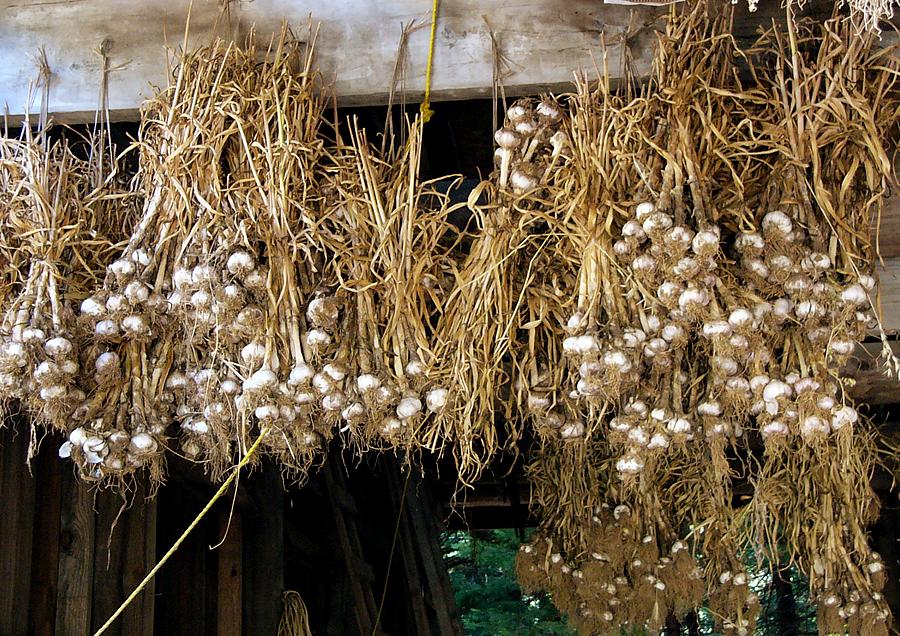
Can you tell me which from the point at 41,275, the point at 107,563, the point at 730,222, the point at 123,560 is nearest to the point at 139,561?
the point at 123,560

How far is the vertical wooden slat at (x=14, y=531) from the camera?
6.40 feet

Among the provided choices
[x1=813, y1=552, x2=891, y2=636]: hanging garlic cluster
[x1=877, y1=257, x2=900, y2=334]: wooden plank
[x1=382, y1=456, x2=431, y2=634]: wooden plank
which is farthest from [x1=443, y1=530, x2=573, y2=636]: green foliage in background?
[x1=877, y1=257, x2=900, y2=334]: wooden plank

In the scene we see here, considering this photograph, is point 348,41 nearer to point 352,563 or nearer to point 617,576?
point 617,576

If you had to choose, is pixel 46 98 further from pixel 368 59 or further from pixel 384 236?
pixel 384 236

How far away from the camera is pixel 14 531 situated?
2.00 metres

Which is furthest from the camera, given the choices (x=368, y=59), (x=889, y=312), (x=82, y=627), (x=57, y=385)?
(x=82, y=627)

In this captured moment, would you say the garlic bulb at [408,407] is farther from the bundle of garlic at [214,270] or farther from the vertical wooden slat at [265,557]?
the vertical wooden slat at [265,557]

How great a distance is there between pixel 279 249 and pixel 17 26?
0.75 meters

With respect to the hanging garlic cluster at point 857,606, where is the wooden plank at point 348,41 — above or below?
above

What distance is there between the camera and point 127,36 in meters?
1.78

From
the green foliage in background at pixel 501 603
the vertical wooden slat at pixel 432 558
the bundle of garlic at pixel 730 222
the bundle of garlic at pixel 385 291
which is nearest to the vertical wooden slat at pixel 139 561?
the bundle of garlic at pixel 385 291

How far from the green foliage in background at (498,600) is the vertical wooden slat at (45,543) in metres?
3.85

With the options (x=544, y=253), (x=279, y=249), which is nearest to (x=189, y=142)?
(x=279, y=249)

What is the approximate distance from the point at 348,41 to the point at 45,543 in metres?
1.31
